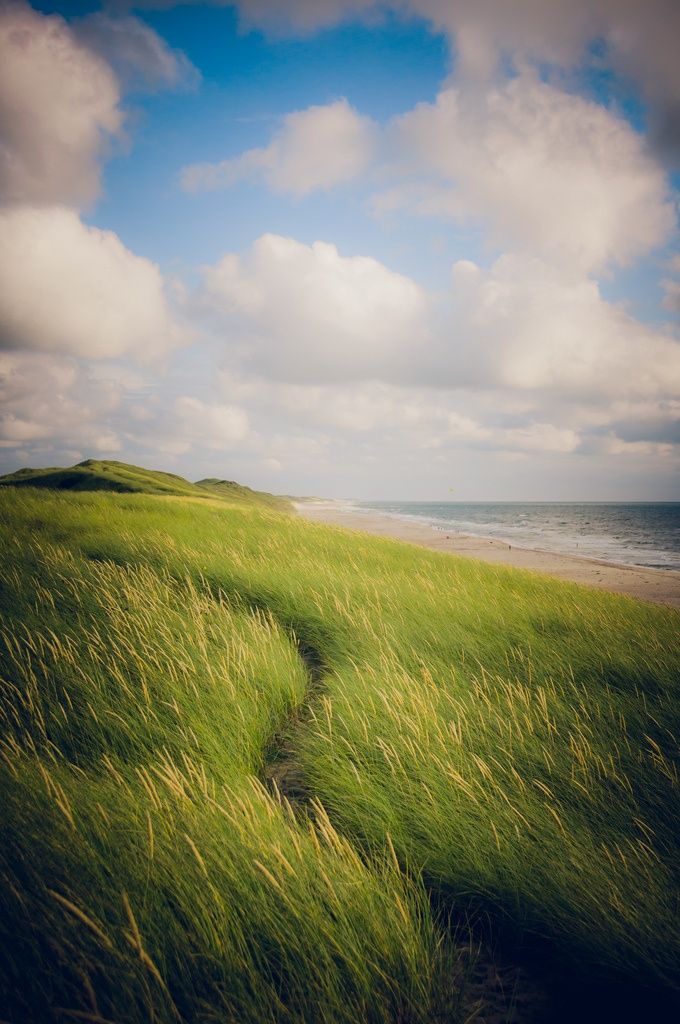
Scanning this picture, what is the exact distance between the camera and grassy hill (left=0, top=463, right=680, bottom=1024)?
1.39 meters

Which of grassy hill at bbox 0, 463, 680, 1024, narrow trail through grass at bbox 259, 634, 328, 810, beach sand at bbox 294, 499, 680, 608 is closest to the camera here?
grassy hill at bbox 0, 463, 680, 1024

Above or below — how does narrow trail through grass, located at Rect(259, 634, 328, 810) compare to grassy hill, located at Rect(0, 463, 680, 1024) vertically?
below

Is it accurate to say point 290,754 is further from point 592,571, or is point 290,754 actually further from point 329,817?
point 592,571

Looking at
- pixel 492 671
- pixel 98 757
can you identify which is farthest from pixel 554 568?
pixel 98 757

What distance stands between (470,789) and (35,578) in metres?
5.14

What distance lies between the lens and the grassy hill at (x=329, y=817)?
1.39m

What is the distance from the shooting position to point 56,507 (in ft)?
36.1

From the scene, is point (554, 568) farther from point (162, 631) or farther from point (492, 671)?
point (162, 631)

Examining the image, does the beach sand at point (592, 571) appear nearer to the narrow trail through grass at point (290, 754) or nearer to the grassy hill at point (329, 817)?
the grassy hill at point (329, 817)

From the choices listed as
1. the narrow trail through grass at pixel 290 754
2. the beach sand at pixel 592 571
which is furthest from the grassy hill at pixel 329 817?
the beach sand at pixel 592 571

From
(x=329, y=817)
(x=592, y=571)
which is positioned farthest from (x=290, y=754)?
(x=592, y=571)

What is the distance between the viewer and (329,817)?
2.36m

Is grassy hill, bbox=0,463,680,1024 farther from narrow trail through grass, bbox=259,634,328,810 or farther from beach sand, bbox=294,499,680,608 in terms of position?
beach sand, bbox=294,499,680,608

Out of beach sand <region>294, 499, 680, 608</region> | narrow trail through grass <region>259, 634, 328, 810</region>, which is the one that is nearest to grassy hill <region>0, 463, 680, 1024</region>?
narrow trail through grass <region>259, 634, 328, 810</region>
